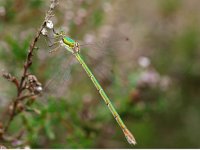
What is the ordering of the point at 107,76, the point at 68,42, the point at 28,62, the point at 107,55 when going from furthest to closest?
the point at 107,76
the point at 107,55
the point at 68,42
the point at 28,62

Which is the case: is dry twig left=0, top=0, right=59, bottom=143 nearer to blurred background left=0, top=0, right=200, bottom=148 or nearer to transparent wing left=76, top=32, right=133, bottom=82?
blurred background left=0, top=0, right=200, bottom=148

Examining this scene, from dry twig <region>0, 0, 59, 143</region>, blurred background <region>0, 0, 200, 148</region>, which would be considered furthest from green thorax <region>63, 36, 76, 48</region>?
dry twig <region>0, 0, 59, 143</region>

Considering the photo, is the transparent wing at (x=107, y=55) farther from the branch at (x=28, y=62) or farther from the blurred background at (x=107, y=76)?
the branch at (x=28, y=62)

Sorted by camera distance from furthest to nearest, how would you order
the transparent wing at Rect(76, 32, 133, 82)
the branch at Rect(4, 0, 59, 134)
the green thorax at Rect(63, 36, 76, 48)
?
the transparent wing at Rect(76, 32, 133, 82) → the green thorax at Rect(63, 36, 76, 48) → the branch at Rect(4, 0, 59, 134)

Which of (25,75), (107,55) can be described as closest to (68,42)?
(25,75)

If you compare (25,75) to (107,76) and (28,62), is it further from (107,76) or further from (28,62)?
(107,76)

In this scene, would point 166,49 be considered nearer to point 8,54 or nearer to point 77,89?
point 77,89

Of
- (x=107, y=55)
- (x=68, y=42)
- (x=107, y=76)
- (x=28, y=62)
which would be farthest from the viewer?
(x=107, y=76)

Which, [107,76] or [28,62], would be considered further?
[107,76]
